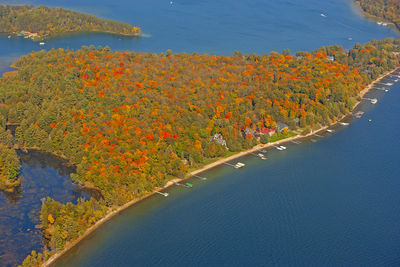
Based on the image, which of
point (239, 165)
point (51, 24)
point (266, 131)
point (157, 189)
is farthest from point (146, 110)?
point (51, 24)

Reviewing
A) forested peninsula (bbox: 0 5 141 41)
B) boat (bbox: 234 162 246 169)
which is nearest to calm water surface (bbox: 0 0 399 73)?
forested peninsula (bbox: 0 5 141 41)

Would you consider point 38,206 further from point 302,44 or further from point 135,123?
point 302,44

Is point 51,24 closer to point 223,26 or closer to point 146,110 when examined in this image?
point 223,26

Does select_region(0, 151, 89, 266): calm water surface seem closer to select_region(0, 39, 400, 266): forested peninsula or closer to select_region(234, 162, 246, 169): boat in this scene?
select_region(0, 39, 400, 266): forested peninsula

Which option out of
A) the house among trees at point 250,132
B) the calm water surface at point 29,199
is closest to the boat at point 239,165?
the house among trees at point 250,132

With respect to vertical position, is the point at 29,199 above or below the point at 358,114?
below

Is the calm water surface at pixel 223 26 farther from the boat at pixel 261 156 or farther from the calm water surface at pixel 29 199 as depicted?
the boat at pixel 261 156
